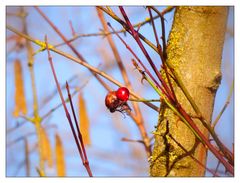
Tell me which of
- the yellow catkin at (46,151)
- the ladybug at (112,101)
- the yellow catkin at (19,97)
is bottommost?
the ladybug at (112,101)

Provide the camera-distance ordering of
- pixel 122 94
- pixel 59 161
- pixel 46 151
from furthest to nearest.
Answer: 1. pixel 46 151
2. pixel 59 161
3. pixel 122 94

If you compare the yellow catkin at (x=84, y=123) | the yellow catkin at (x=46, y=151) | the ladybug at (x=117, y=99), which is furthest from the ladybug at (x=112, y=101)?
the yellow catkin at (x=46, y=151)

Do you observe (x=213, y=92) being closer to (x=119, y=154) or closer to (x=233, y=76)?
(x=233, y=76)

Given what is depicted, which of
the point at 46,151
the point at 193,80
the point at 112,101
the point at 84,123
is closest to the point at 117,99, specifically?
the point at 112,101

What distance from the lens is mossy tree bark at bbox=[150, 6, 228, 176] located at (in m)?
0.68

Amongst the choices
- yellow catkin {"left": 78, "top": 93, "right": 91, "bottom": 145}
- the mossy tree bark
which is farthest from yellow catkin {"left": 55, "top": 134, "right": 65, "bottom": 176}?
the mossy tree bark

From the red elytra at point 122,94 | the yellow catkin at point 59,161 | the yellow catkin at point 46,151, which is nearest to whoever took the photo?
the red elytra at point 122,94

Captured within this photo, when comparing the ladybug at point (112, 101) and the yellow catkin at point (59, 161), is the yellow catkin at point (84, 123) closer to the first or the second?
the yellow catkin at point (59, 161)

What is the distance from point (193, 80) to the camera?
69 centimetres

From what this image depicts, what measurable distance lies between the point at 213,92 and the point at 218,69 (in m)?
0.04

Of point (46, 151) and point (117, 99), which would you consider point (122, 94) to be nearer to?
point (117, 99)

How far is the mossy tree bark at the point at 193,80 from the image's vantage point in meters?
0.68

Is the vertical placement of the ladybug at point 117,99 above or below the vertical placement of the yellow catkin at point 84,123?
below
